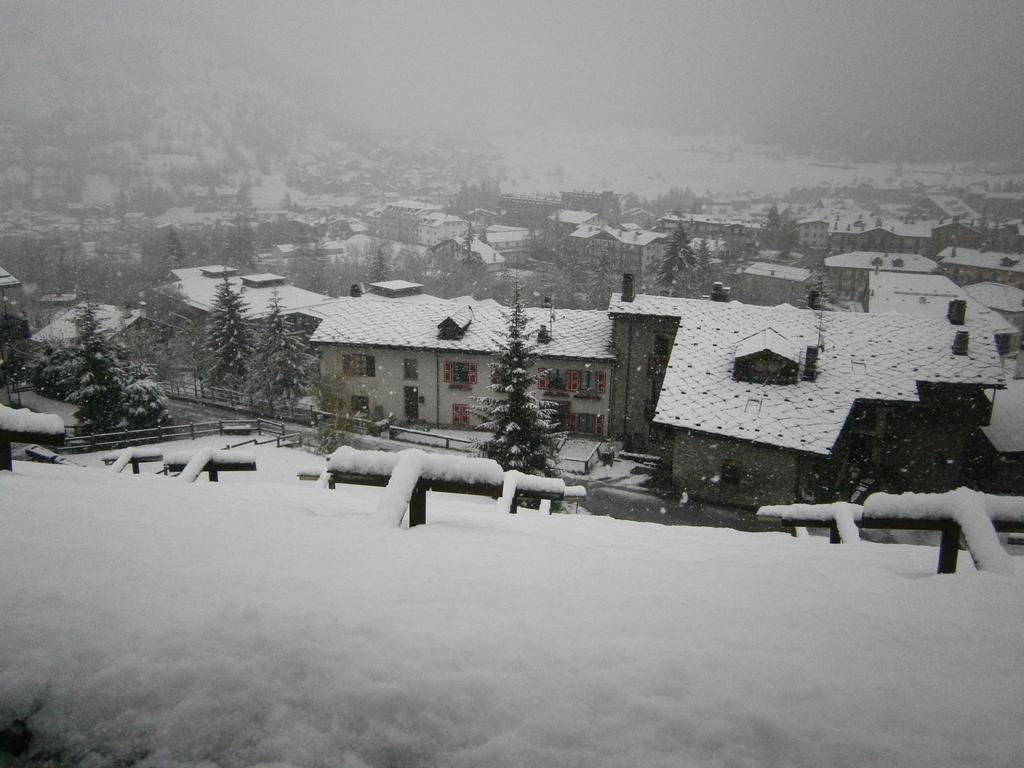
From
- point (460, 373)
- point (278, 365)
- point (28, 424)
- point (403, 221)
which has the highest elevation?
point (403, 221)

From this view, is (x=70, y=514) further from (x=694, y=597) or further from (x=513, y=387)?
(x=513, y=387)

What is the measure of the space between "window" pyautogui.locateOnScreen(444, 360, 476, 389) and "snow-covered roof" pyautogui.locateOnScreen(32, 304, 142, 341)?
2031cm

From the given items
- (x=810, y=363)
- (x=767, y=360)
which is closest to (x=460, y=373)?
(x=767, y=360)

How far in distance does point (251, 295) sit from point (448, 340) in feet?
101

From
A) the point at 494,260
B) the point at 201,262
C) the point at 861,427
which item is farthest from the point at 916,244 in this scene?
the point at 201,262

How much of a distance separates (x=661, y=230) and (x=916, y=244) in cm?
3621

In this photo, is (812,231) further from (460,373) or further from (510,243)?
(460,373)

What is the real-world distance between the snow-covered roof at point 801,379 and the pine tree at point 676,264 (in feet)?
108

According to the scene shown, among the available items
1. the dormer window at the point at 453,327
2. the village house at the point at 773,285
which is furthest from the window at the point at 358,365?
the village house at the point at 773,285

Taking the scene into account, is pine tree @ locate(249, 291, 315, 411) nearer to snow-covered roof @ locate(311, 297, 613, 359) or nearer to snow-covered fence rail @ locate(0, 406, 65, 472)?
snow-covered roof @ locate(311, 297, 613, 359)

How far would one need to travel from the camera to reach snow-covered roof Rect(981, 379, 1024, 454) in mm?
22562

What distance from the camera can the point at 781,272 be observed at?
228ft

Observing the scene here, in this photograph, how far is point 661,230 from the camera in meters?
95.1

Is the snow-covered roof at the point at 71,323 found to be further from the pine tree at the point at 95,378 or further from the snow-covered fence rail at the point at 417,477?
the snow-covered fence rail at the point at 417,477
